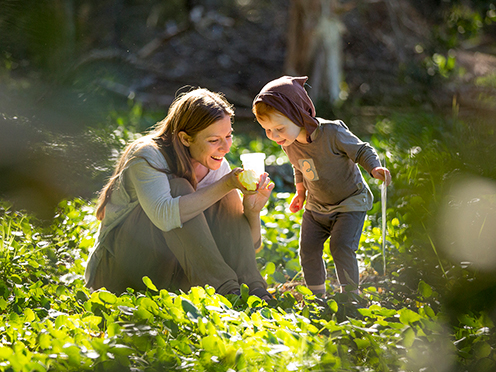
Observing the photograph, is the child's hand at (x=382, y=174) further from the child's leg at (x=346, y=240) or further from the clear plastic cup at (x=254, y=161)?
the clear plastic cup at (x=254, y=161)

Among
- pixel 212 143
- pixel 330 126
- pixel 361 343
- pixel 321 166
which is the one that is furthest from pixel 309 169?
pixel 361 343

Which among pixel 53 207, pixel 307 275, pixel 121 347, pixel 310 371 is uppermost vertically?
pixel 53 207

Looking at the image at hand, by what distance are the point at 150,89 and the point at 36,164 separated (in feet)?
21.0

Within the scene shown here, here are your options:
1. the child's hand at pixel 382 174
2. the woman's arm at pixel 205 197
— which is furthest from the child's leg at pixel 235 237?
the child's hand at pixel 382 174

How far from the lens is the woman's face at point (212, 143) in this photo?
6.39 feet


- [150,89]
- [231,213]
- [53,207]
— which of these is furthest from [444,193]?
[150,89]

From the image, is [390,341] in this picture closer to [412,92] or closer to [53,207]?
[53,207]

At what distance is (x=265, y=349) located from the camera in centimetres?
118

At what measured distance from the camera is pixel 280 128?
198cm

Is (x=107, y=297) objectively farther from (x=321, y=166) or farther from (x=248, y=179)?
(x=321, y=166)

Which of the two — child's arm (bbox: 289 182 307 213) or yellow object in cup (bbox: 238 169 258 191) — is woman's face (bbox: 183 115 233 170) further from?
child's arm (bbox: 289 182 307 213)

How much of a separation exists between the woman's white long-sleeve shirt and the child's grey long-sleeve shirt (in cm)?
60

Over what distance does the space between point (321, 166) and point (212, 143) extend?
0.47 m

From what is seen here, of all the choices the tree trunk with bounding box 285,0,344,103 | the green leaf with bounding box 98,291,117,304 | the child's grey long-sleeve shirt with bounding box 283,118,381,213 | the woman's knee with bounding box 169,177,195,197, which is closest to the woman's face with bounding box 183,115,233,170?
the woman's knee with bounding box 169,177,195,197
